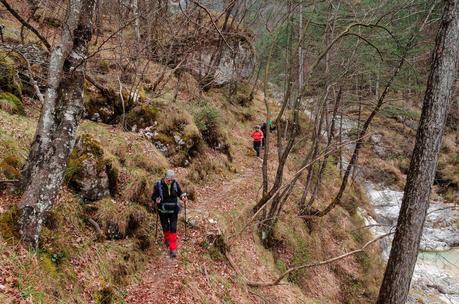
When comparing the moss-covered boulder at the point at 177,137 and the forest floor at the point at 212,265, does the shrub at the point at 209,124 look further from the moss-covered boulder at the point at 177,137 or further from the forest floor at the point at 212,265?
the forest floor at the point at 212,265

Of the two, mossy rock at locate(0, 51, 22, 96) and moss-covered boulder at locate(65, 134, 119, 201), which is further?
mossy rock at locate(0, 51, 22, 96)

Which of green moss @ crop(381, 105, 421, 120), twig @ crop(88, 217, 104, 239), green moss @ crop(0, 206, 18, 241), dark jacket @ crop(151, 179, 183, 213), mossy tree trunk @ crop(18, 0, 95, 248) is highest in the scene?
green moss @ crop(381, 105, 421, 120)

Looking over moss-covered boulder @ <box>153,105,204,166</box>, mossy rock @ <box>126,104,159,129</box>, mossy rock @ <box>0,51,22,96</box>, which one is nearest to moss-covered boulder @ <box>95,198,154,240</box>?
moss-covered boulder @ <box>153,105,204,166</box>

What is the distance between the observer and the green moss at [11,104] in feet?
25.6

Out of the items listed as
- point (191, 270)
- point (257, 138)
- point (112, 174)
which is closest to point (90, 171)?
point (112, 174)

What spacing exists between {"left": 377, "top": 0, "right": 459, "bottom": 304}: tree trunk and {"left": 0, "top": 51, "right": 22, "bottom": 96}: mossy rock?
29.8 feet

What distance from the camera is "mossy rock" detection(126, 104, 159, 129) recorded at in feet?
34.1

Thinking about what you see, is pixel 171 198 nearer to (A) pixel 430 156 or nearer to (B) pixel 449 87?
(A) pixel 430 156

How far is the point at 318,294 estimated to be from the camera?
10492 mm

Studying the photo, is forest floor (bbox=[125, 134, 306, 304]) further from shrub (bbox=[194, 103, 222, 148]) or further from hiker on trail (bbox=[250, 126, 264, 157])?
hiker on trail (bbox=[250, 126, 264, 157])

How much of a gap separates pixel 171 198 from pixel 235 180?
5.60 m

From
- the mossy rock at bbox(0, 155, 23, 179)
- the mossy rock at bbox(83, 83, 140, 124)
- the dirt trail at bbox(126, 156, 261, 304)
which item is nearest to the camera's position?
the mossy rock at bbox(0, 155, 23, 179)

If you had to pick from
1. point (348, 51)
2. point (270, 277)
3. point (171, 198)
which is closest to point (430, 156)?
point (171, 198)

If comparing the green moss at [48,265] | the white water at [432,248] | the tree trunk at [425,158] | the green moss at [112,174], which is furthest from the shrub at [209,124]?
the tree trunk at [425,158]
